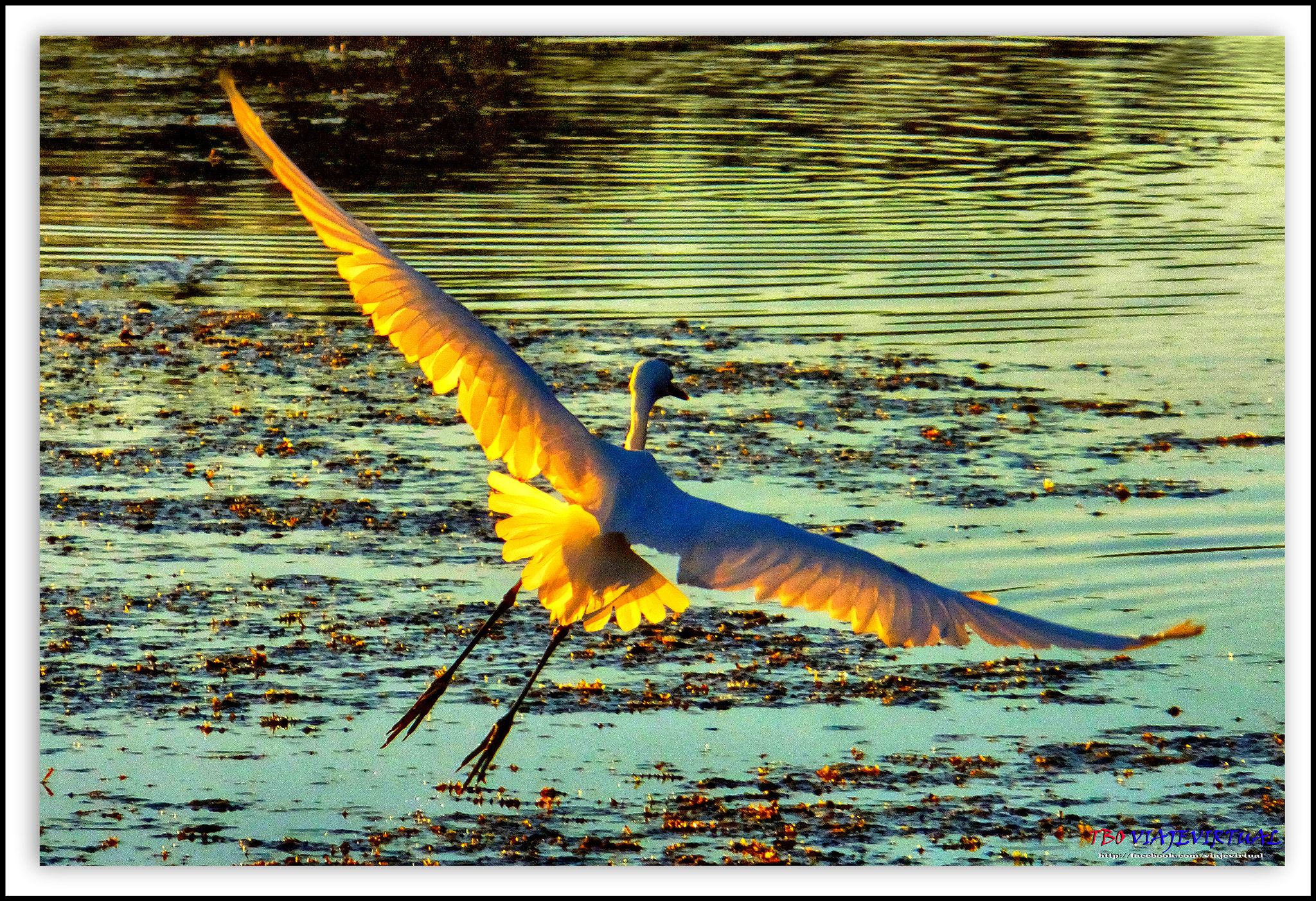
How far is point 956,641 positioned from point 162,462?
5184 mm

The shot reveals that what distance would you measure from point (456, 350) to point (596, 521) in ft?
2.54

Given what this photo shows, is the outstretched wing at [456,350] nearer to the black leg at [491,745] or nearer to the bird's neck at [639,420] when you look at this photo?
the bird's neck at [639,420]

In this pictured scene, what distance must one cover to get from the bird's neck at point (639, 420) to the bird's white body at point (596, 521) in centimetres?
2

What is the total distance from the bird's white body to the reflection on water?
73 centimetres

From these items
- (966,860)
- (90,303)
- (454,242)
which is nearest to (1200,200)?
(454,242)

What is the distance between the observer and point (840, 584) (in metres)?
4.95

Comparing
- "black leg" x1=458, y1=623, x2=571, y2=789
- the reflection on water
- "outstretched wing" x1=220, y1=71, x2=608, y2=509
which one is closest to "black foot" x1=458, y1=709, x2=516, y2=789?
"black leg" x1=458, y1=623, x2=571, y2=789

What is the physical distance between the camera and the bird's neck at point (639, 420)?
6156 mm

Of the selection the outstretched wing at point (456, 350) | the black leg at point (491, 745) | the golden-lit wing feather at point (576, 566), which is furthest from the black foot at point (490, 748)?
the outstretched wing at point (456, 350)

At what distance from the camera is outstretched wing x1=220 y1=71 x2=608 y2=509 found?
5316 mm

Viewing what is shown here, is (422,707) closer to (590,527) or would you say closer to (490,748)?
(490,748)

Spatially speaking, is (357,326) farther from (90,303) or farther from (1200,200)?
(1200,200)

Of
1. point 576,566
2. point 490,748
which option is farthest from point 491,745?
point 576,566

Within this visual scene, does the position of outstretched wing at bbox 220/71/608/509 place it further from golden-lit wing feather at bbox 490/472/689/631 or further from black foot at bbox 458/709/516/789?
black foot at bbox 458/709/516/789
